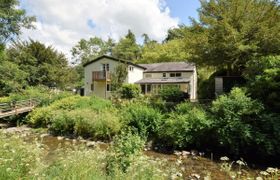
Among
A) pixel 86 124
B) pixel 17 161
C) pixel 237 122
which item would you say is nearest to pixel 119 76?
pixel 86 124

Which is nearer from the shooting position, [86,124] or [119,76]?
[86,124]

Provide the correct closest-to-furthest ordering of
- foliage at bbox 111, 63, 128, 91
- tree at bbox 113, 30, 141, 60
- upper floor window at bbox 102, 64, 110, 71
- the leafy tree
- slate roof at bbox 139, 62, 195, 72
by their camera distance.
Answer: the leafy tree → foliage at bbox 111, 63, 128, 91 → slate roof at bbox 139, 62, 195, 72 → upper floor window at bbox 102, 64, 110, 71 → tree at bbox 113, 30, 141, 60

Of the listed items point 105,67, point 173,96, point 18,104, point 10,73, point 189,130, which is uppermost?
point 105,67

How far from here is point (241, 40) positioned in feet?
53.0

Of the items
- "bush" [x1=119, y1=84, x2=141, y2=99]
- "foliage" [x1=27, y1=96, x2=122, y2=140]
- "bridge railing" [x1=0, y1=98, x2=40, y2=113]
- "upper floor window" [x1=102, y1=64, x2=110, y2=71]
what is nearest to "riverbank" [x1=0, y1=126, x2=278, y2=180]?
"foliage" [x1=27, y1=96, x2=122, y2=140]

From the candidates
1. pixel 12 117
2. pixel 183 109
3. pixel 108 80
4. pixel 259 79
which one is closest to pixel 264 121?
pixel 259 79

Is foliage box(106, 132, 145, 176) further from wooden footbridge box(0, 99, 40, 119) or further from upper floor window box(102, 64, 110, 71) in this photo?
upper floor window box(102, 64, 110, 71)

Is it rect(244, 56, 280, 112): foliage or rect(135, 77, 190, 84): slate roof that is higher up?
rect(135, 77, 190, 84): slate roof

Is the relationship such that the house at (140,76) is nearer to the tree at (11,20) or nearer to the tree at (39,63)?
the tree at (39,63)

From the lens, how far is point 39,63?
112 ft

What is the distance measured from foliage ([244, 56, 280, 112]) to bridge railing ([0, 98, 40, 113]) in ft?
57.9

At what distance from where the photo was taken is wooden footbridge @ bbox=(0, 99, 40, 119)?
18511mm

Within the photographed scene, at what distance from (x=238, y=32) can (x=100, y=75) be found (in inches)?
759

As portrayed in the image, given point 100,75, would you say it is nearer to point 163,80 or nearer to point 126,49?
point 163,80
